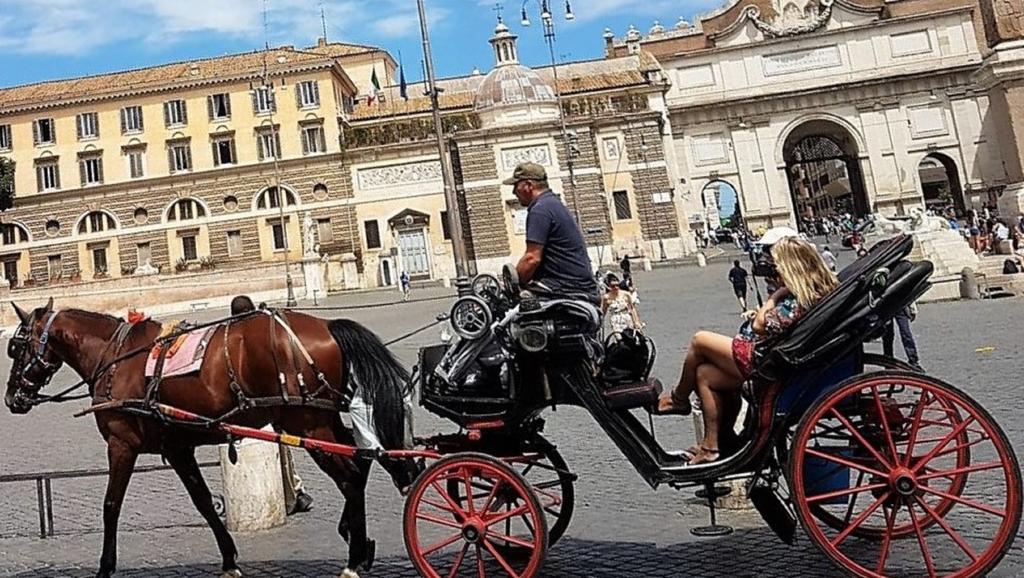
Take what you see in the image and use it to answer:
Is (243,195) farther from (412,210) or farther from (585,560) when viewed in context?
(585,560)

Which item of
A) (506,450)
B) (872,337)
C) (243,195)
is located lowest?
(506,450)

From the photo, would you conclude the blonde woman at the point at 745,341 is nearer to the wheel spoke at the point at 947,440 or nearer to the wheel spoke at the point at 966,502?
the wheel spoke at the point at 947,440

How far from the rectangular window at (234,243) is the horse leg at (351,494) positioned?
4198 centimetres

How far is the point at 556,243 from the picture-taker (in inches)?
174

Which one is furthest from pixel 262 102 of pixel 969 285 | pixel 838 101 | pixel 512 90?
pixel 969 285

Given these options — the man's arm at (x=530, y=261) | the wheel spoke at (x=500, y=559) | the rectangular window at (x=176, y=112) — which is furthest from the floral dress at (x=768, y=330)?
the rectangular window at (x=176, y=112)

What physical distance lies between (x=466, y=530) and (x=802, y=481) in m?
1.57

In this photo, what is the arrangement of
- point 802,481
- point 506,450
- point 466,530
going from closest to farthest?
point 802,481, point 466,530, point 506,450

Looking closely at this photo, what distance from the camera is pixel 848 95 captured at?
159ft

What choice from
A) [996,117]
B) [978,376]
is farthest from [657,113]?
[978,376]

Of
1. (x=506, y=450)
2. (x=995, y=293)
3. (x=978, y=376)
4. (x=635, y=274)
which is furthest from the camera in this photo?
(x=635, y=274)

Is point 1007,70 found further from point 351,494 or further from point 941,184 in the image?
point 941,184

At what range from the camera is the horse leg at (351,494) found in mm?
4680

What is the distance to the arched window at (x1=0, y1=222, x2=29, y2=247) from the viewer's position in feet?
149
